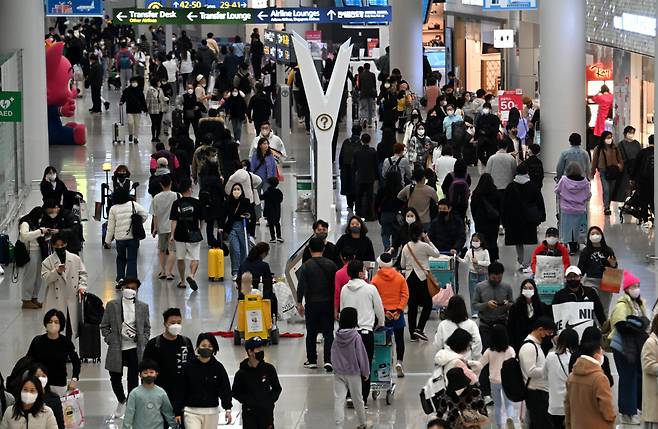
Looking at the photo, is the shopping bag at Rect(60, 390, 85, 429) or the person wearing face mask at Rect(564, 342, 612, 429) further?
the shopping bag at Rect(60, 390, 85, 429)

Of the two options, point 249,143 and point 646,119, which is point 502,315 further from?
point 249,143

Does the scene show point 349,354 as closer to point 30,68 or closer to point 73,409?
point 73,409

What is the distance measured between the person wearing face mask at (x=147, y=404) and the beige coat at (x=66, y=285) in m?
4.61

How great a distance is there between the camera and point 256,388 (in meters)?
13.6

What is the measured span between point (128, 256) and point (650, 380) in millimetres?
9118

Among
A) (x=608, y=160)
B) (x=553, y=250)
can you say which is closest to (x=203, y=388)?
Result: (x=553, y=250)

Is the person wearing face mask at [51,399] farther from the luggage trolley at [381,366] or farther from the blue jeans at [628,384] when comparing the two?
the blue jeans at [628,384]

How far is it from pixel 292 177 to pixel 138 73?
16.4 metres

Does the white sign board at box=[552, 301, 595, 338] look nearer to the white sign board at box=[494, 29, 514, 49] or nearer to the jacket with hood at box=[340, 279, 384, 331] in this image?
the jacket with hood at box=[340, 279, 384, 331]

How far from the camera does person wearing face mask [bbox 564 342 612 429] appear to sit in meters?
12.5

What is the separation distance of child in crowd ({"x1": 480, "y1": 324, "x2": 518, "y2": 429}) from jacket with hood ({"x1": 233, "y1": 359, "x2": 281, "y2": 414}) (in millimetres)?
1864

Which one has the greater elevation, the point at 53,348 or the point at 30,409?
the point at 53,348

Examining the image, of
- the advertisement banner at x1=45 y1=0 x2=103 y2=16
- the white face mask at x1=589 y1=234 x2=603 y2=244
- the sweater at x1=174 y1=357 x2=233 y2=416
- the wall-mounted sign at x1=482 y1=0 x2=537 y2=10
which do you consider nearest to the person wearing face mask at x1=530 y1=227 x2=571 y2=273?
the white face mask at x1=589 y1=234 x2=603 y2=244

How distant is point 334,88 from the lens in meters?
22.5
